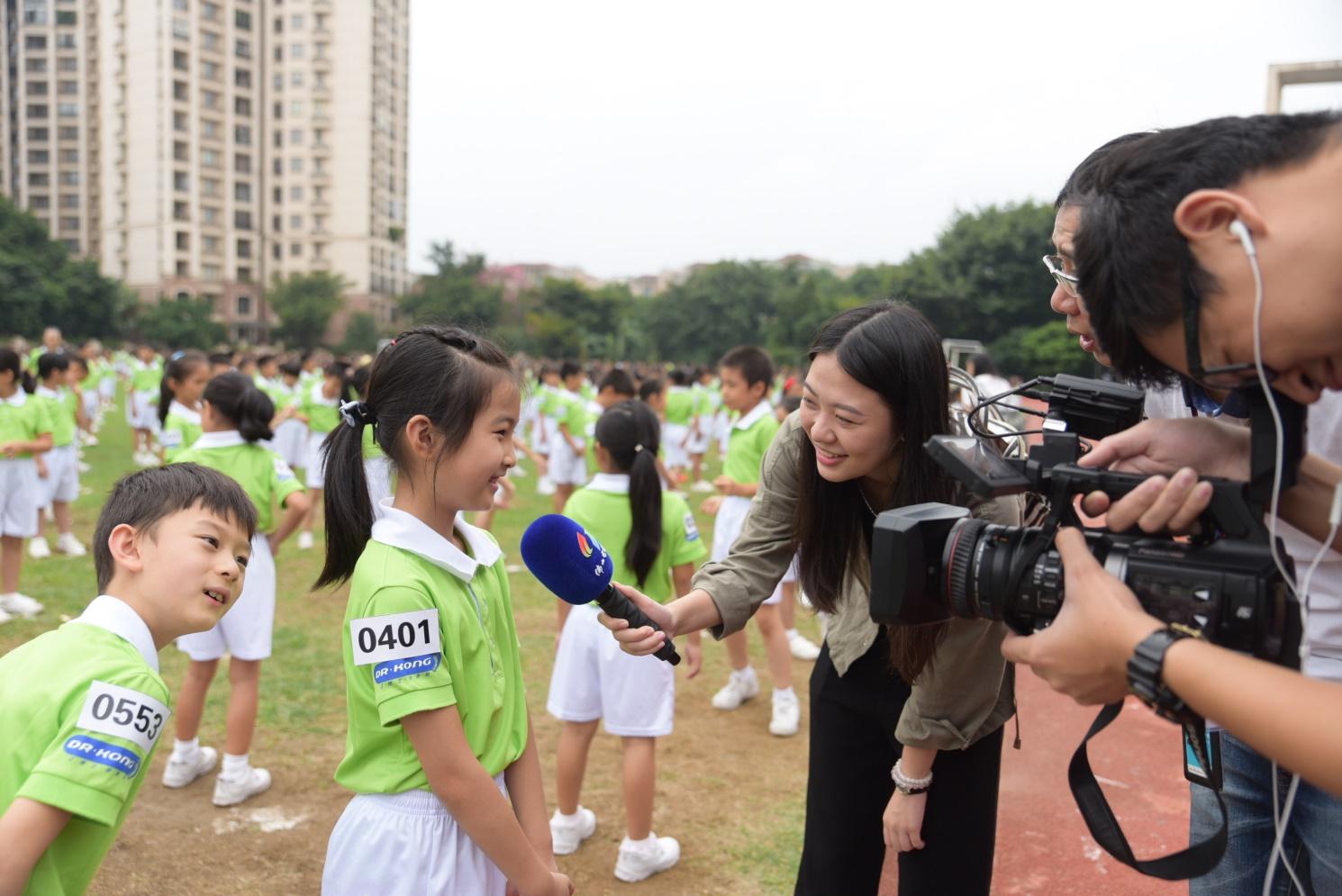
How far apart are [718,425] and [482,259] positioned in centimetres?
4532

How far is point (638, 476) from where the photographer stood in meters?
4.28

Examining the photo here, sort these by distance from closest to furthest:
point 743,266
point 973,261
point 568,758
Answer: point 568,758, point 973,261, point 743,266

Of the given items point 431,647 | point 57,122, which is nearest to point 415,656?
point 431,647

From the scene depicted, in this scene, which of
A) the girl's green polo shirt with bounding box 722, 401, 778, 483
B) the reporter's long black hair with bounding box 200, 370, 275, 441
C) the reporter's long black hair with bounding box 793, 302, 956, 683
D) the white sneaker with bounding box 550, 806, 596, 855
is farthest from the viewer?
the girl's green polo shirt with bounding box 722, 401, 778, 483

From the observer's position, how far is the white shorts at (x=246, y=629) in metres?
4.29

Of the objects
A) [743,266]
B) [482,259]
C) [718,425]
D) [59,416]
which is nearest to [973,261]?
[743,266]

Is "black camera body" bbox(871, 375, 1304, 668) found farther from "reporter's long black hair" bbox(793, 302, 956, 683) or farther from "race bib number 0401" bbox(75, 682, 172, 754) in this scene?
"race bib number 0401" bbox(75, 682, 172, 754)

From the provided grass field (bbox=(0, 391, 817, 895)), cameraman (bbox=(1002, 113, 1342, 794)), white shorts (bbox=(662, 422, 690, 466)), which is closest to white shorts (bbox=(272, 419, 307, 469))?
white shorts (bbox=(662, 422, 690, 466))

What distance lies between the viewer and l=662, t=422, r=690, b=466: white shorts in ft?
46.9

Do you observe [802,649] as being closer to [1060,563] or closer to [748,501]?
[748,501]

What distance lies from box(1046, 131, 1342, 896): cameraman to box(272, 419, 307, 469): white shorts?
12.1m

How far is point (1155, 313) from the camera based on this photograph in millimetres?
1301

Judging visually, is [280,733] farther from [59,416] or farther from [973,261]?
[973,261]

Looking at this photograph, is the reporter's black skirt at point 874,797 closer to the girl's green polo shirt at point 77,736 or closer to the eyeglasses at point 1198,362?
the eyeglasses at point 1198,362
